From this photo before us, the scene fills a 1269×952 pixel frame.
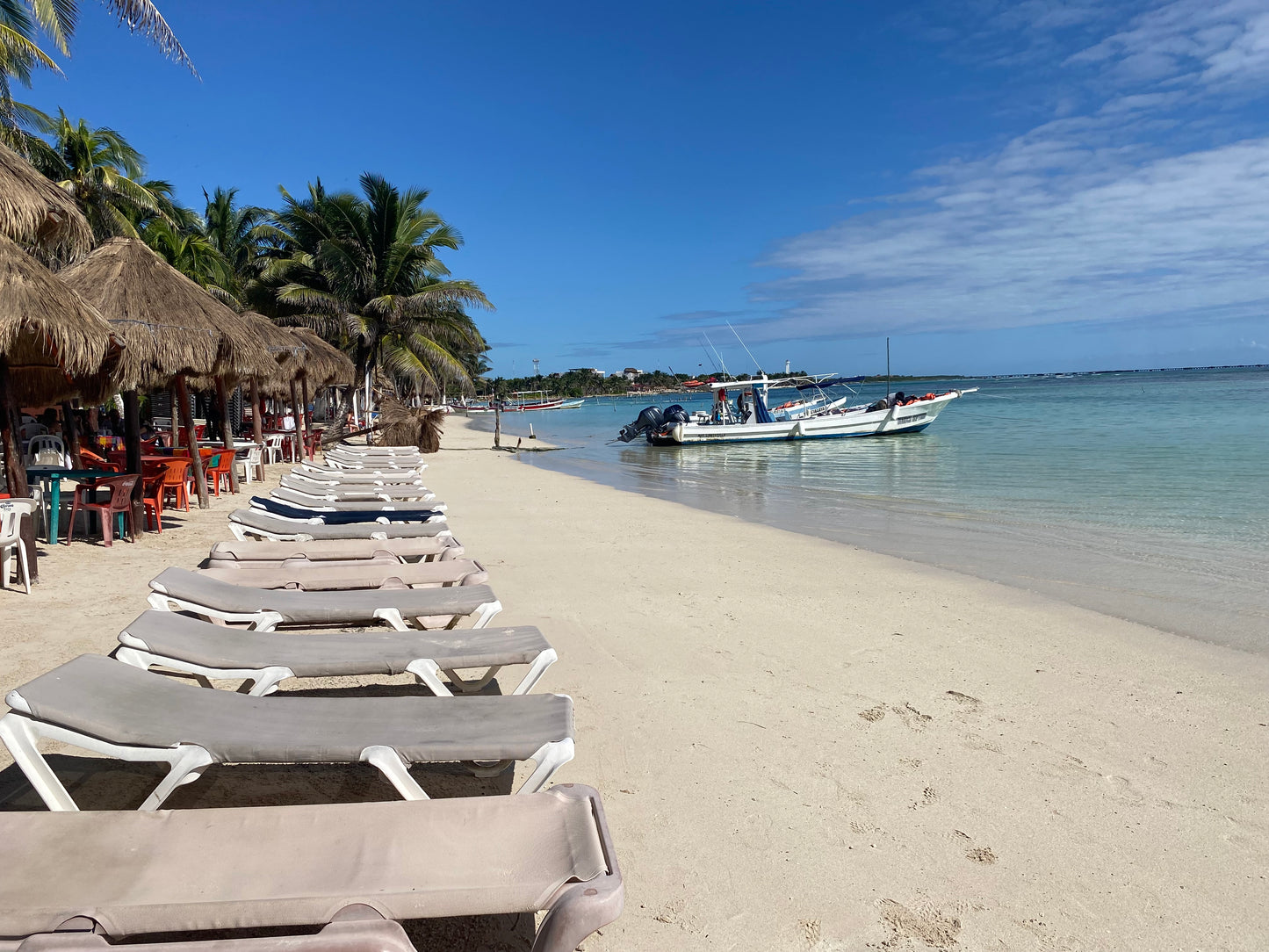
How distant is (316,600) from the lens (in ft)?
11.6

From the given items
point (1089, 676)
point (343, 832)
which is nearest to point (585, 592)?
point (1089, 676)

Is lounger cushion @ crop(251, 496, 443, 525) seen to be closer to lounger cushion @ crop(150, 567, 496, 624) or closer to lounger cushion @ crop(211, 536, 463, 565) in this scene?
lounger cushion @ crop(211, 536, 463, 565)

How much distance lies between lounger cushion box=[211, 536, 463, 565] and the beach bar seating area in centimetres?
94

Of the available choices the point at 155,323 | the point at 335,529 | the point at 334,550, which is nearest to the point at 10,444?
the point at 155,323

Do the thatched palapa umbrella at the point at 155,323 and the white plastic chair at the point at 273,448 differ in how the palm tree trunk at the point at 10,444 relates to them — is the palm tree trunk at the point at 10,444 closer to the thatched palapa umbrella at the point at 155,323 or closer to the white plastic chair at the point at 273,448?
the thatched palapa umbrella at the point at 155,323

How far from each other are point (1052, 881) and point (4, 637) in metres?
4.82

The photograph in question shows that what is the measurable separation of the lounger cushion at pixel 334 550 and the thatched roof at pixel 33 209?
134 inches

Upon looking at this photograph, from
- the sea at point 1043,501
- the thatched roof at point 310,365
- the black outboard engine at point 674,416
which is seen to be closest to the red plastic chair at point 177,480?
the thatched roof at point 310,365

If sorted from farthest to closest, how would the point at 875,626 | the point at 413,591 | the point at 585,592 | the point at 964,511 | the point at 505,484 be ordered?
1. the point at 505,484
2. the point at 964,511
3. the point at 585,592
4. the point at 875,626
5. the point at 413,591

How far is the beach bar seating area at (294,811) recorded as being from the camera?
1.57 meters

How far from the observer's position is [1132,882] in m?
2.31

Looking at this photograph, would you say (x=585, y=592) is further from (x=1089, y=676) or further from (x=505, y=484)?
(x=505, y=484)

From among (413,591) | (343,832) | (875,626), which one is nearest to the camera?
(343,832)

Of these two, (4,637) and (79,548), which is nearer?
(4,637)
